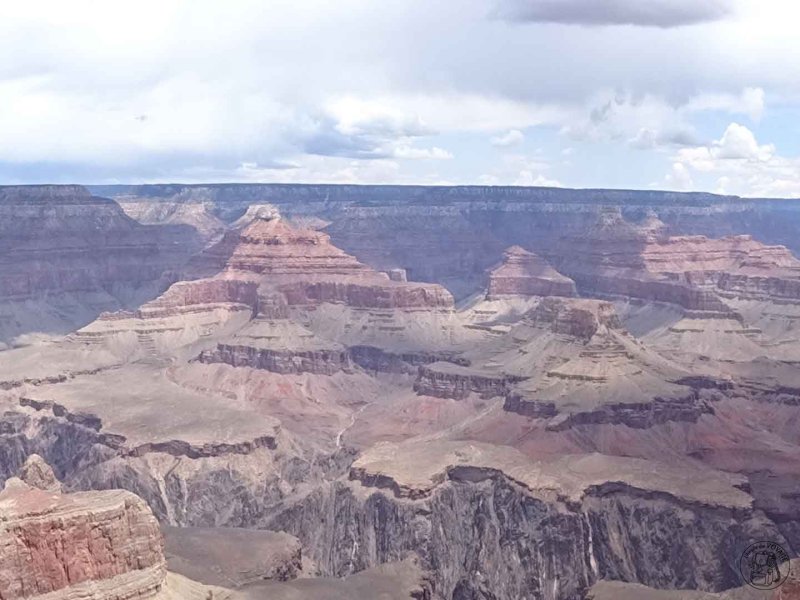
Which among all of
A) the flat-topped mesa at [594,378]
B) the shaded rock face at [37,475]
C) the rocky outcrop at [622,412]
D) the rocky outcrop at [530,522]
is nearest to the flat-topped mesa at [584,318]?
the flat-topped mesa at [594,378]

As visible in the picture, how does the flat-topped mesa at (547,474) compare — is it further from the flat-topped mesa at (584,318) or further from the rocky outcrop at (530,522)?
the flat-topped mesa at (584,318)

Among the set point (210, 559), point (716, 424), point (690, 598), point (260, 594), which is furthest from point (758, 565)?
point (716, 424)

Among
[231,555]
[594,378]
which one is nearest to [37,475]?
[231,555]

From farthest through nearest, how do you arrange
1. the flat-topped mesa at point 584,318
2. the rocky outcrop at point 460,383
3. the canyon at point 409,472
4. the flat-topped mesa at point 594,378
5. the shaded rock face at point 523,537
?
1. the flat-topped mesa at point 584,318
2. the rocky outcrop at point 460,383
3. the flat-topped mesa at point 594,378
4. the shaded rock face at point 523,537
5. the canyon at point 409,472

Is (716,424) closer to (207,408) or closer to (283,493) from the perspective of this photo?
(283,493)

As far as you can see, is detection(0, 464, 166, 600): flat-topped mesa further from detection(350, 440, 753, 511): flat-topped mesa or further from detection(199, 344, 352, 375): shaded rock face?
detection(199, 344, 352, 375): shaded rock face
